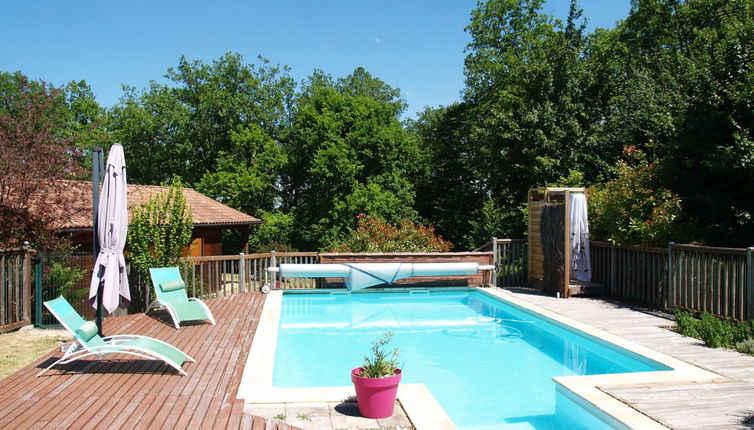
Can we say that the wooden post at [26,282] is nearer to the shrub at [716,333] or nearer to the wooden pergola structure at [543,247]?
the wooden pergola structure at [543,247]

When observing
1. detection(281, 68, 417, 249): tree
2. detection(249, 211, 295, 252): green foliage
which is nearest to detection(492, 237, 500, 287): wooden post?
detection(281, 68, 417, 249): tree

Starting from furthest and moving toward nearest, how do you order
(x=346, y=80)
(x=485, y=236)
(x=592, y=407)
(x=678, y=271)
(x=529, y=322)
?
(x=346, y=80) → (x=485, y=236) → (x=529, y=322) → (x=678, y=271) → (x=592, y=407)

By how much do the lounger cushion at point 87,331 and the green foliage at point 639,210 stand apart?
30.6ft

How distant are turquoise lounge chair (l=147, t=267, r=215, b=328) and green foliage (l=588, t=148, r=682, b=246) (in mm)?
8062

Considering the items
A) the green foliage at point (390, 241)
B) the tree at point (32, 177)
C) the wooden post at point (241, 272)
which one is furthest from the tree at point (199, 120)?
the tree at point (32, 177)

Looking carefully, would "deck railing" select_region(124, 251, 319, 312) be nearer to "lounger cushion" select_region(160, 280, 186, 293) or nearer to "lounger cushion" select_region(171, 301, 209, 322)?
"lounger cushion" select_region(160, 280, 186, 293)

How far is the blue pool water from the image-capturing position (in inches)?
240

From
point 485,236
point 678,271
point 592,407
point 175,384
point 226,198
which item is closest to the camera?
point 592,407

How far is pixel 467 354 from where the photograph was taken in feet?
28.0

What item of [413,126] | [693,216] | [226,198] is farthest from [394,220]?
[693,216]

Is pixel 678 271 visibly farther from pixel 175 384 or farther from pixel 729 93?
pixel 175 384

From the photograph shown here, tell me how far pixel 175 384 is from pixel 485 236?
48.8 feet

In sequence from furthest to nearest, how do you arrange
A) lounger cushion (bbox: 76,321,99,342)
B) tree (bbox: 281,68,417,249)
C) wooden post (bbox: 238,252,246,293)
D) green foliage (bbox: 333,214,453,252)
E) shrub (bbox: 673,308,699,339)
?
tree (bbox: 281,68,417,249), green foliage (bbox: 333,214,453,252), wooden post (bbox: 238,252,246,293), shrub (bbox: 673,308,699,339), lounger cushion (bbox: 76,321,99,342)

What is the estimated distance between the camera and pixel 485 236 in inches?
759
